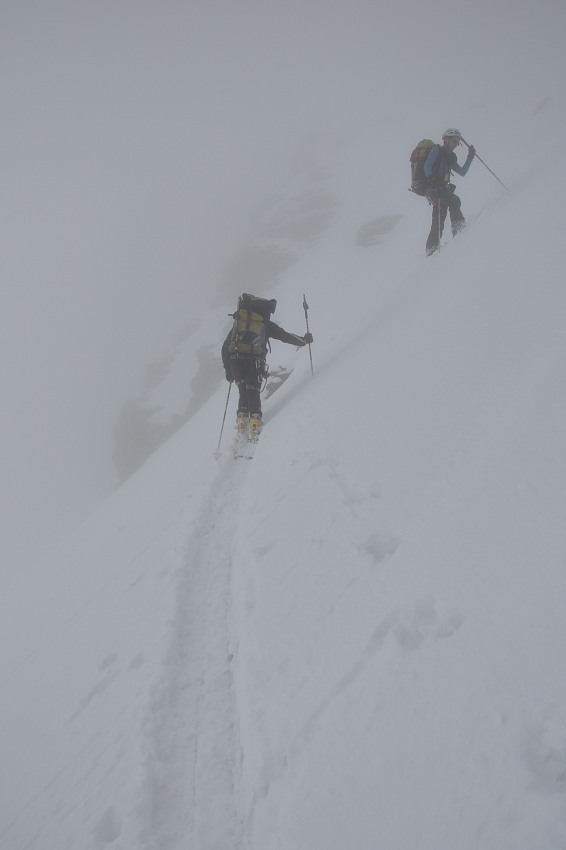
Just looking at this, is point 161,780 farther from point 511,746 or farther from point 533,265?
point 533,265

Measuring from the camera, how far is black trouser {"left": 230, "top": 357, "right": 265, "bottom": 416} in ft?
30.2

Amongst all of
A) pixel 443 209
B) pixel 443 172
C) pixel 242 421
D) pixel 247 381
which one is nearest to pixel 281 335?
pixel 247 381

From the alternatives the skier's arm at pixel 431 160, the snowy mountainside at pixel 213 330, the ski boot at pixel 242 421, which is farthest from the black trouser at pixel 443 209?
the snowy mountainside at pixel 213 330

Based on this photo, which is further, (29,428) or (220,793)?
(29,428)

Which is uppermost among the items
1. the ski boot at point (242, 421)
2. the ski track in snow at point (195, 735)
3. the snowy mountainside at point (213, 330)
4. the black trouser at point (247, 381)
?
A: the snowy mountainside at point (213, 330)

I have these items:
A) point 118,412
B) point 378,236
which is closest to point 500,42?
point 378,236

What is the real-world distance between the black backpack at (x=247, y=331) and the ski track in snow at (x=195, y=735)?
5228mm

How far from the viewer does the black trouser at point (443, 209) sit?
374 inches

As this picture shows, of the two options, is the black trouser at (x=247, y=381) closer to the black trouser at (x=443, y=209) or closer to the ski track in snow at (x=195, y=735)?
the ski track in snow at (x=195, y=735)

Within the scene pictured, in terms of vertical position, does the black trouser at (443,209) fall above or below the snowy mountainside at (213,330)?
below

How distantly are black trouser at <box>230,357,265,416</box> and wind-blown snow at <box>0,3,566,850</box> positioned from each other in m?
2.10

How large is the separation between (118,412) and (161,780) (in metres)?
59.0

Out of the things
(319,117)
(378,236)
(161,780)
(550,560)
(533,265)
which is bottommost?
(550,560)

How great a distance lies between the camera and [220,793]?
112 inches
